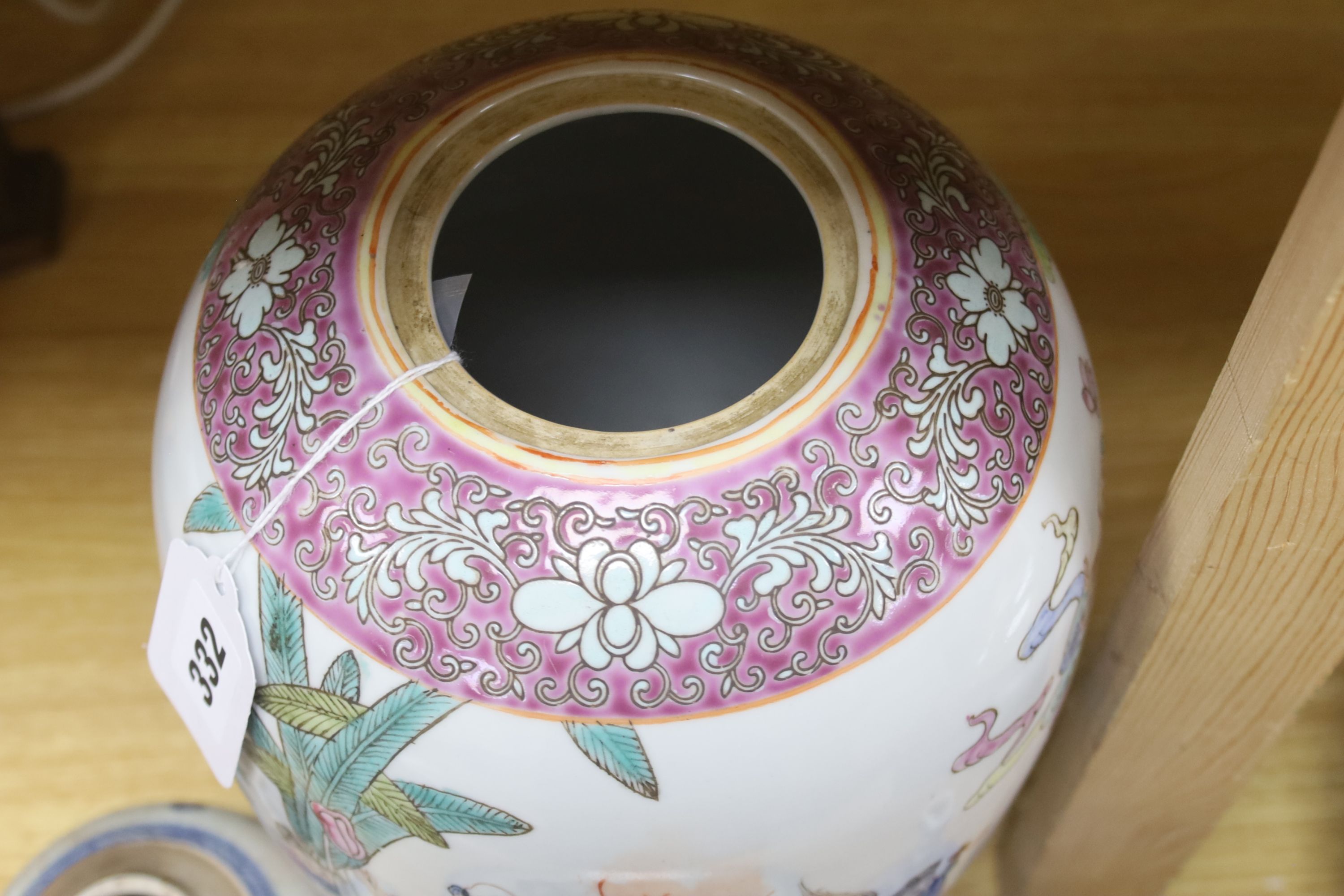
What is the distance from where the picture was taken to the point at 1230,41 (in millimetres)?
1271

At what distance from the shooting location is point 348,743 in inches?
22.6

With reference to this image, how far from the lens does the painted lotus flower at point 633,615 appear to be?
0.53m

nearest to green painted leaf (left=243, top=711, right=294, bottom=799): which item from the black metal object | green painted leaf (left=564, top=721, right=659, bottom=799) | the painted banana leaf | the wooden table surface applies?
the painted banana leaf

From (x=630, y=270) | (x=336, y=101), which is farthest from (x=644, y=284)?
(x=336, y=101)

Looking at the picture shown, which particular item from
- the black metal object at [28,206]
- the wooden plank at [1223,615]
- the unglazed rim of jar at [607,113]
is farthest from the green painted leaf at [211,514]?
the black metal object at [28,206]

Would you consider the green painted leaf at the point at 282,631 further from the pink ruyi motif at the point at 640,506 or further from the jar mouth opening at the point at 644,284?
the jar mouth opening at the point at 644,284

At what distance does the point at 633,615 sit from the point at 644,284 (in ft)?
0.57

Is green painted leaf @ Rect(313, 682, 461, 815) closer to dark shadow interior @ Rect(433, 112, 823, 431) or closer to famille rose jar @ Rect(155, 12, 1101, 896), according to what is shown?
famille rose jar @ Rect(155, 12, 1101, 896)

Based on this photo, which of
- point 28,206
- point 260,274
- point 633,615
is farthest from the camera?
point 28,206

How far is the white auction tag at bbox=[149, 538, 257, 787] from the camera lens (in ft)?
1.95

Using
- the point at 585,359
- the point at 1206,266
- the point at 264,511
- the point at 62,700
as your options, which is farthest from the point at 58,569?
the point at 1206,266

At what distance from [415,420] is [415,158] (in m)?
0.16

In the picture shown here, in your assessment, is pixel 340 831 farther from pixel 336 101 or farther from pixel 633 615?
pixel 336 101

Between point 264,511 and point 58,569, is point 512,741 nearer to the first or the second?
point 264,511
